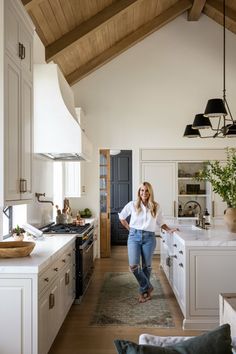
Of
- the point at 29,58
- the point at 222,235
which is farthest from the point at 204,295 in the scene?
the point at 29,58

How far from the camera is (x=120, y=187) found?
9.55 meters

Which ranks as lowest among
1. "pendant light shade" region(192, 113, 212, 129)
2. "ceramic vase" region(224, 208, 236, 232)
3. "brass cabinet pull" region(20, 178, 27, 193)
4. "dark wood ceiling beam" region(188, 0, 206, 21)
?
"ceramic vase" region(224, 208, 236, 232)

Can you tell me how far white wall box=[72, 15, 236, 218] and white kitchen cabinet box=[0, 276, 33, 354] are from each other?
17.2 feet

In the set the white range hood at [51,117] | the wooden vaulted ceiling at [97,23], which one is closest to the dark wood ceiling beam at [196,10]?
the wooden vaulted ceiling at [97,23]

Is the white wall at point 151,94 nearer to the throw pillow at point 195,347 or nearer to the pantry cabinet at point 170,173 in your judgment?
the pantry cabinet at point 170,173

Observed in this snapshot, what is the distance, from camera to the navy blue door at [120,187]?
31.1 feet

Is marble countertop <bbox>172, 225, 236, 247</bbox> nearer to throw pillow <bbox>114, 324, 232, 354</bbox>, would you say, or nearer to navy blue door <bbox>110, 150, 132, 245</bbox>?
throw pillow <bbox>114, 324, 232, 354</bbox>

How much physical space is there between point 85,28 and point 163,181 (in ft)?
11.3

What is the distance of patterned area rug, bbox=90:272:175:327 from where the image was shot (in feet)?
13.1

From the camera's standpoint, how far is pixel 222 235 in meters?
4.00

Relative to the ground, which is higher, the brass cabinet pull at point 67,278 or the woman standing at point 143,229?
the woman standing at point 143,229

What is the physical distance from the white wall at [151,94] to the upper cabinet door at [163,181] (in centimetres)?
27

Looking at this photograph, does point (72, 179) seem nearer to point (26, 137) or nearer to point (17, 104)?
point (26, 137)

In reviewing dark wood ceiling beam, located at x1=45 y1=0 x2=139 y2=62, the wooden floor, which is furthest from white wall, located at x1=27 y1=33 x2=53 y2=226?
the wooden floor
